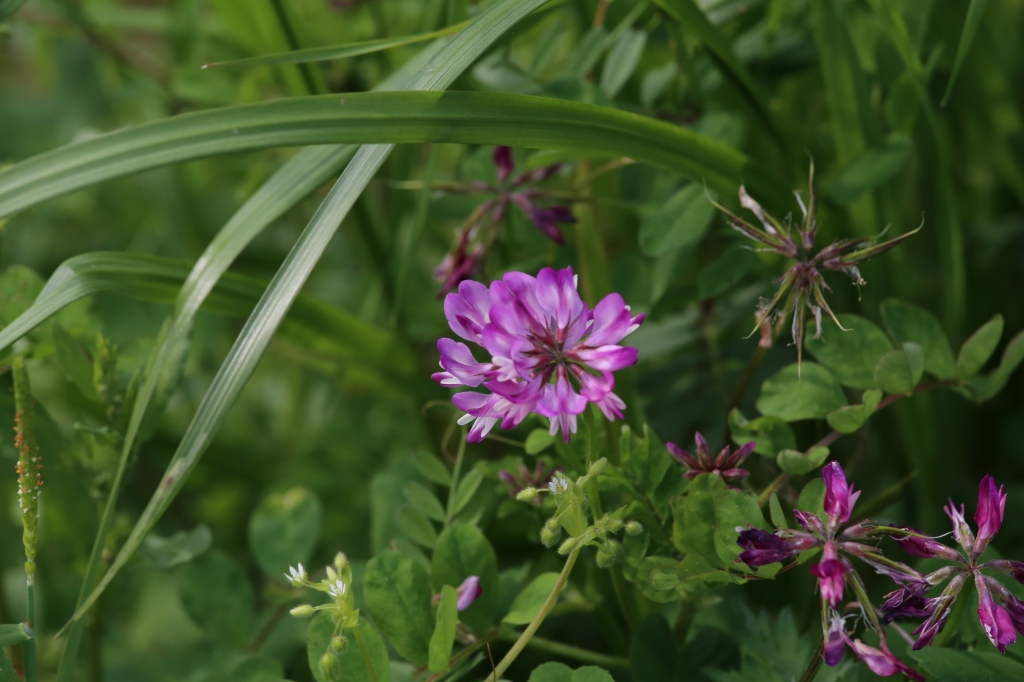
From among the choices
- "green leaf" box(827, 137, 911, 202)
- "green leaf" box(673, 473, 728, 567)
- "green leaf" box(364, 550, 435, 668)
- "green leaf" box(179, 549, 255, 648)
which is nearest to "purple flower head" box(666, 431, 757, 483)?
"green leaf" box(673, 473, 728, 567)

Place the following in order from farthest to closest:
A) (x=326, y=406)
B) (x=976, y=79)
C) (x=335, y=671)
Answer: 1. (x=326, y=406)
2. (x=976, y=79)
3. (x=335, y=671)

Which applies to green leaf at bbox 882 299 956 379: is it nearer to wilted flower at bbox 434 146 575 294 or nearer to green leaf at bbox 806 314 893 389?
green leaf at bbox 806 314 893 389

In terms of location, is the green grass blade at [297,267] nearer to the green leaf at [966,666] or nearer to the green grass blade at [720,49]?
the green grass blade at [720,49]

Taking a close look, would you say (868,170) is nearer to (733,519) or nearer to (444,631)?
(733,519)

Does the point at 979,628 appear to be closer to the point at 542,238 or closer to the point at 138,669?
the point at 542,238

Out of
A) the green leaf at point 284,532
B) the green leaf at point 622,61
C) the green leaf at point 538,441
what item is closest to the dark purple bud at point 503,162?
the green leaf at point 622,61

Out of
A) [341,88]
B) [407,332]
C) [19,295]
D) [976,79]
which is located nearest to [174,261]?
[19,295]
